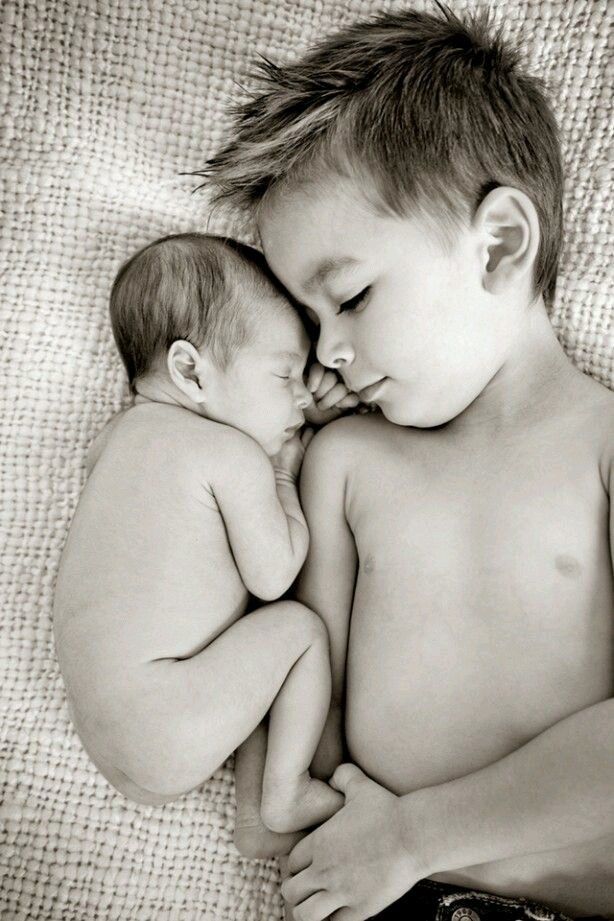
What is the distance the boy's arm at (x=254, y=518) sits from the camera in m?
1.11

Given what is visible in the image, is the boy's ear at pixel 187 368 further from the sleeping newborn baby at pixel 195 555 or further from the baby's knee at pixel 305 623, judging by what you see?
the baby's knee at pixel 305 623

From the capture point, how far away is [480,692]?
1.06 m

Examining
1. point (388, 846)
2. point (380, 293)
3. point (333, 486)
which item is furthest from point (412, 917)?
point (380, 293)

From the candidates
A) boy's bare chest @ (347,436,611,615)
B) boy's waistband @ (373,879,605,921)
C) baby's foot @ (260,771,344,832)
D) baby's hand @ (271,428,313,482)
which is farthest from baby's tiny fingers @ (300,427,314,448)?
boy's waistband @ (373,879,605,921)

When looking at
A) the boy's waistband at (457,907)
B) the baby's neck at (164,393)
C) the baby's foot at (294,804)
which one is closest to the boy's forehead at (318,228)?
the baby's neck at (164,393)

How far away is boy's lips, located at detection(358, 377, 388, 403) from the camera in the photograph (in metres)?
1.12

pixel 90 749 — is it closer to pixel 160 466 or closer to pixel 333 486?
pixel 160 466

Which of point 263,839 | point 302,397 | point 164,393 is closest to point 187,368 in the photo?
point 164,393

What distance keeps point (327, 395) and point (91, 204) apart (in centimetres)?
49

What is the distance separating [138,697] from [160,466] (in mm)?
284

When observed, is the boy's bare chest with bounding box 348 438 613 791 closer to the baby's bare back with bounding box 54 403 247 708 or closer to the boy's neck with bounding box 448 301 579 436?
the boy's neck with bounding box 448 301 579 436

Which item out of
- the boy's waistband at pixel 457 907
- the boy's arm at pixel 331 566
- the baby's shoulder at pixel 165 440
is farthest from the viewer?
the boy's arm at pixel 331 566

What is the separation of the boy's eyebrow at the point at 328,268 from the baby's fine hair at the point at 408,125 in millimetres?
77

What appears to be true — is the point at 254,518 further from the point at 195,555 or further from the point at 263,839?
the point at 263,839
